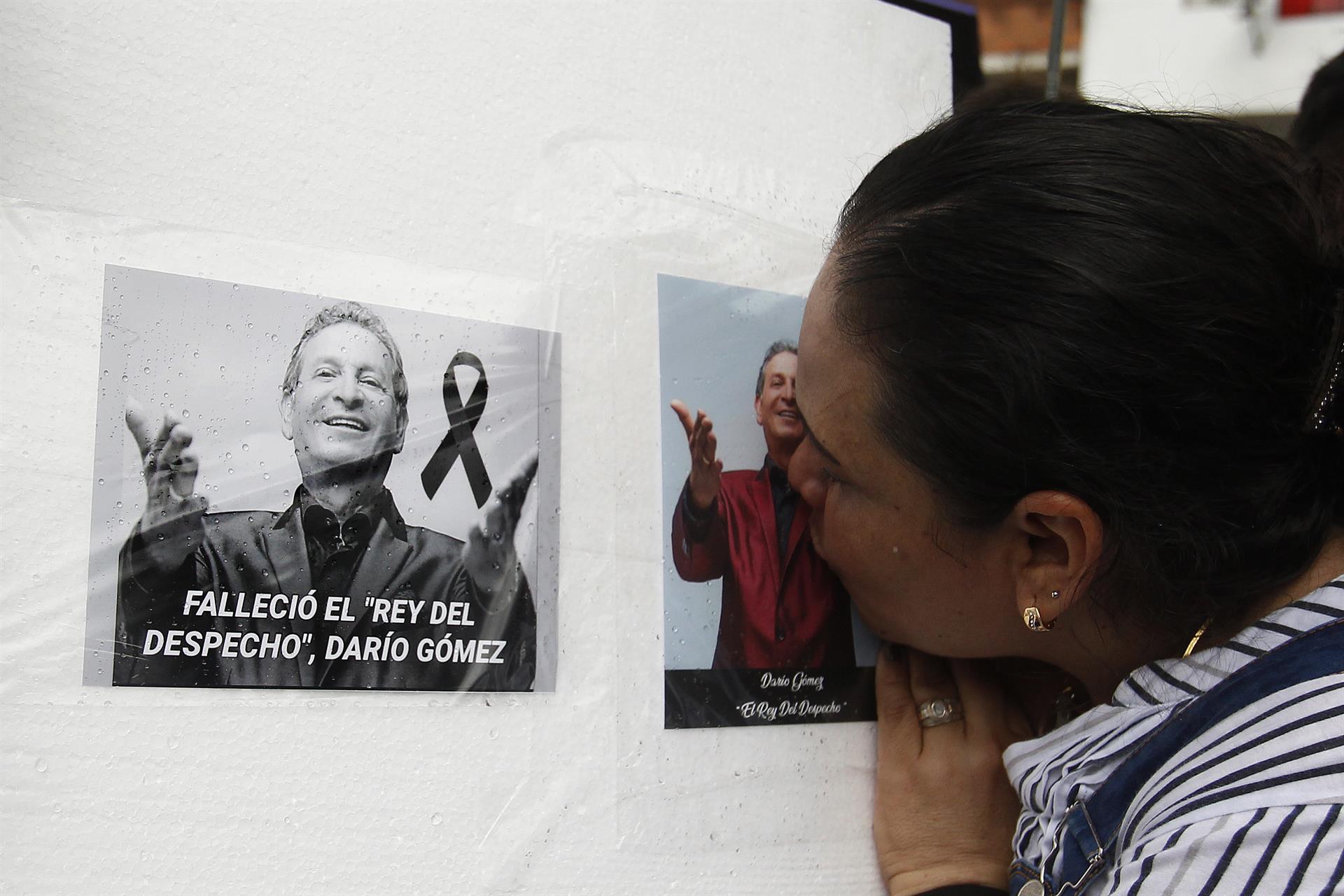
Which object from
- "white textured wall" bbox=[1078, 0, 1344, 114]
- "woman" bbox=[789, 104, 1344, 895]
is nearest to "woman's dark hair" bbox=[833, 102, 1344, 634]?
"woman" bbox=[789, 104, 1344, 895]

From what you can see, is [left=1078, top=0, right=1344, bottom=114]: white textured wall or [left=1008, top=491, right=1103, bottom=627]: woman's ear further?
[left=1078, top=0, right=1344, bottom=114]: white textured wall

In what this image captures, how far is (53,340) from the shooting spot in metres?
0.49

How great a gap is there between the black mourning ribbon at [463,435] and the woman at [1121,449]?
0.20 m

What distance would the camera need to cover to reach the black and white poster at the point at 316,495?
0.50m

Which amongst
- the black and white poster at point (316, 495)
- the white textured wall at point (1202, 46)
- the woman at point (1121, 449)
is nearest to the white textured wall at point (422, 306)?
the black and white poster at point (316, 495)

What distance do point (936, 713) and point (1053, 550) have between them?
0.18m

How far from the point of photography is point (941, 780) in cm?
72

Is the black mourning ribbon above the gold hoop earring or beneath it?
above

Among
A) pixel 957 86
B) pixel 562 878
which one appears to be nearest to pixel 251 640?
pixel 562 878

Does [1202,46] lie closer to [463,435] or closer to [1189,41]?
[1189,41]

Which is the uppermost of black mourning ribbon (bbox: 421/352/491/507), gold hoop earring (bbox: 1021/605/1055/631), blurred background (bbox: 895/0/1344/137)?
blurred background (bbox: 895/0/1344/137)

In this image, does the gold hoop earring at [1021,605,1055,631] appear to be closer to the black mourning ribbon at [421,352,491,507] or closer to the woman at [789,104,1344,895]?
the woman at [789,104,1344,895]

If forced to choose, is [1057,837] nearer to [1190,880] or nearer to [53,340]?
[1190,880]

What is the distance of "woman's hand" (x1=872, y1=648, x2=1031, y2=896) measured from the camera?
0.70 meters
